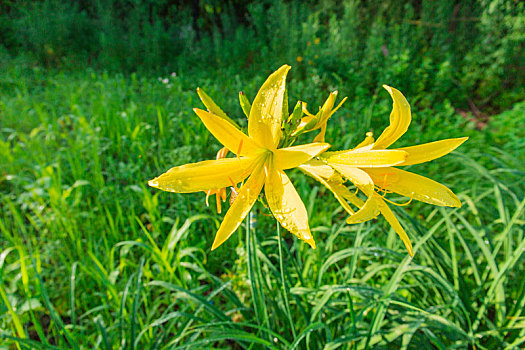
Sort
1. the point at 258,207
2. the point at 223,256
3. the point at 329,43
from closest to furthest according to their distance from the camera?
the point at 258,207, the point at 223,256, the point at 329,43

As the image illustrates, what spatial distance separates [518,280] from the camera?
161 cm

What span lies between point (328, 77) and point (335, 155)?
12.0 feet

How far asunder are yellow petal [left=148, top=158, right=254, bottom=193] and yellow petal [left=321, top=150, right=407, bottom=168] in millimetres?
266

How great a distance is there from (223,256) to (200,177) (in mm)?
1333

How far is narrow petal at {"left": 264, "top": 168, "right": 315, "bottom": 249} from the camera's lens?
2.81 ft

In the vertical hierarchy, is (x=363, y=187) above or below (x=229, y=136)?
below

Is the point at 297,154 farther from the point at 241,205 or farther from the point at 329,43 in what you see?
the point at 329,43

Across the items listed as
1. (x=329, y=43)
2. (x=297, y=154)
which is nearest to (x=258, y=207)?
(x=297, y=154)

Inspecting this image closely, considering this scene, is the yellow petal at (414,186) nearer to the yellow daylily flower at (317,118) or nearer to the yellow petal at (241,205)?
the yellow daylily flower at (317,118)

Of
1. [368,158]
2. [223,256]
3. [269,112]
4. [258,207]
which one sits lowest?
[223,256]

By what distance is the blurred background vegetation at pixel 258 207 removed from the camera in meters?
1.41

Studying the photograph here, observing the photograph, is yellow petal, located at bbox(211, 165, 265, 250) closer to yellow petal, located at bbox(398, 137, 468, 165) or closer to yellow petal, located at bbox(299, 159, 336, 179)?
yellow petal, located at bbox(299, 159, 336, 179)

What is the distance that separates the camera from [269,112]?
Result: 95 cm

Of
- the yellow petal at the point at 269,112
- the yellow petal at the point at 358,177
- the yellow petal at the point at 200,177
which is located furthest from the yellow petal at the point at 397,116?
the yellow petal at the point at 200,177
